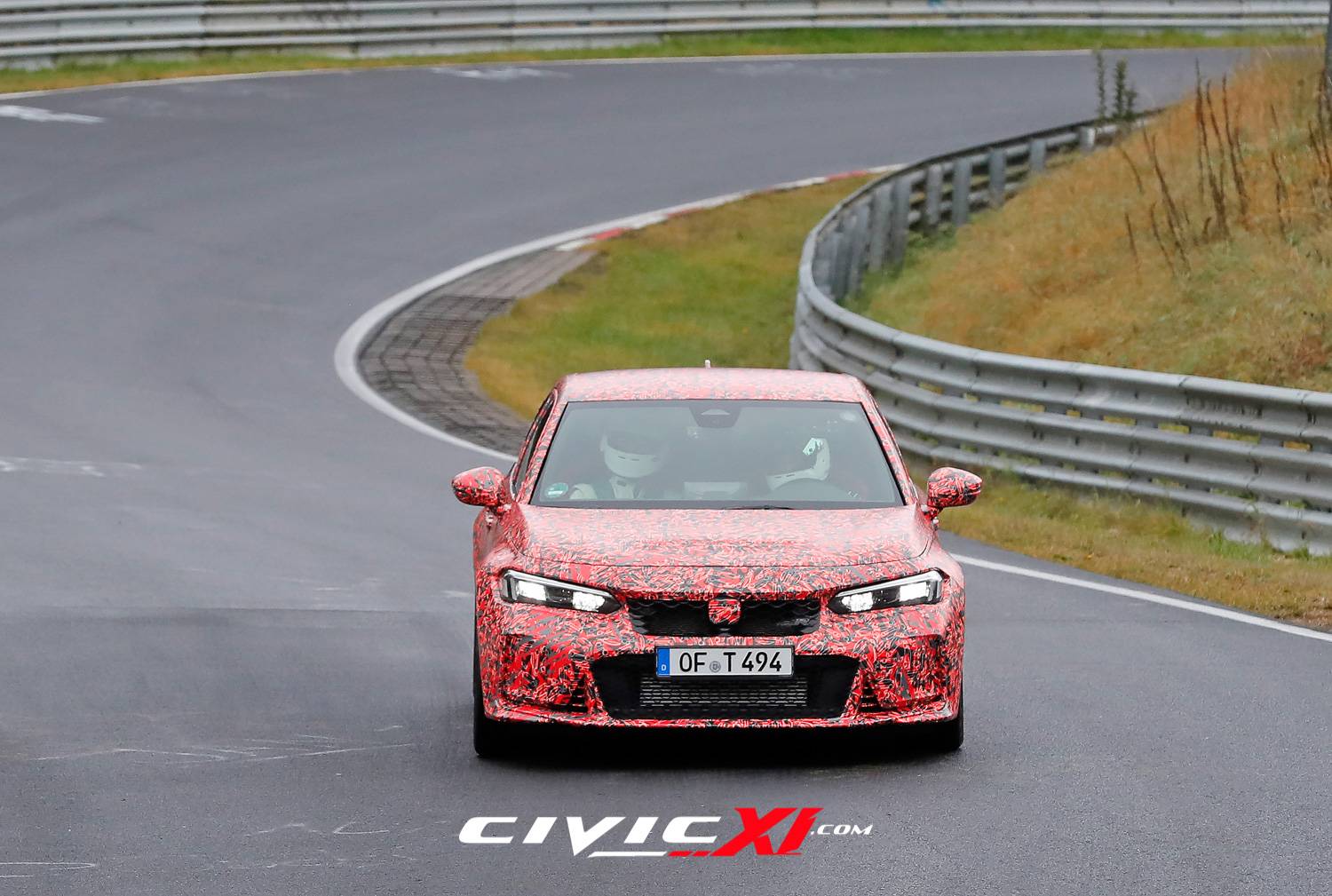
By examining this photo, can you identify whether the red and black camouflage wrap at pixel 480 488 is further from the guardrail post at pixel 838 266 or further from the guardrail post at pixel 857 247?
the guardrail post at pixel 857 247

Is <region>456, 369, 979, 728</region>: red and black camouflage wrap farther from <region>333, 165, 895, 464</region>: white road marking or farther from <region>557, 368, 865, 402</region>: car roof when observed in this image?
<region>333, 165, 895, 464</region>: white road marking

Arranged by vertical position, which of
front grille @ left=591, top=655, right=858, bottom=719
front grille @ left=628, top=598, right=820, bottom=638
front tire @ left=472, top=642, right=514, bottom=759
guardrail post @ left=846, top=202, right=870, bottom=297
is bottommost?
guardrail post @ left=846, top=202, right=870, bottom=297

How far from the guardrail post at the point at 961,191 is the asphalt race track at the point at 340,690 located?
20.9ft

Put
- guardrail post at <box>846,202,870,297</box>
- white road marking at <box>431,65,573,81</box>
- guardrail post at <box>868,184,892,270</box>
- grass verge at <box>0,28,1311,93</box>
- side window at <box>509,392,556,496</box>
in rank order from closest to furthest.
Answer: side window at <box>509,392,556,496</box> → guardrail post at <box>846,202,870,297</box> → guardrail post at <box>868,184,892,270</box> → grass verge at <box>0,28,1311,93</box> → white road marking at <box>431,65,573,81</box>

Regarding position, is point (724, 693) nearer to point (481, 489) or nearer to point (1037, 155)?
point (481, 489)

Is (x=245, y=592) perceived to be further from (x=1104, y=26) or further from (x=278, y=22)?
(x=1104, y=26)

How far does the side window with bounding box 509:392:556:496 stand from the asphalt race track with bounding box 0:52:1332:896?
936 mm

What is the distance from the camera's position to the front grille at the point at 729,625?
8.23 metres

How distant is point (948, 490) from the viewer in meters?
9.25

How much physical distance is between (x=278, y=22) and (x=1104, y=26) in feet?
52.3

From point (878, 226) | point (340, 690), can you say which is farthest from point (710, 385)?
point (878, 226)

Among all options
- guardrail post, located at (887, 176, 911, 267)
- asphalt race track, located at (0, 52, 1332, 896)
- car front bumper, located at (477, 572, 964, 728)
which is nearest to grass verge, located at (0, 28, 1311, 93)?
asphalt race track, located at (0, 52, 1332, 896)

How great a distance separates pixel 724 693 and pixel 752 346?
16043 millimetres

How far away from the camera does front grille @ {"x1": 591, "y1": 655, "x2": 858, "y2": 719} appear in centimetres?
824
